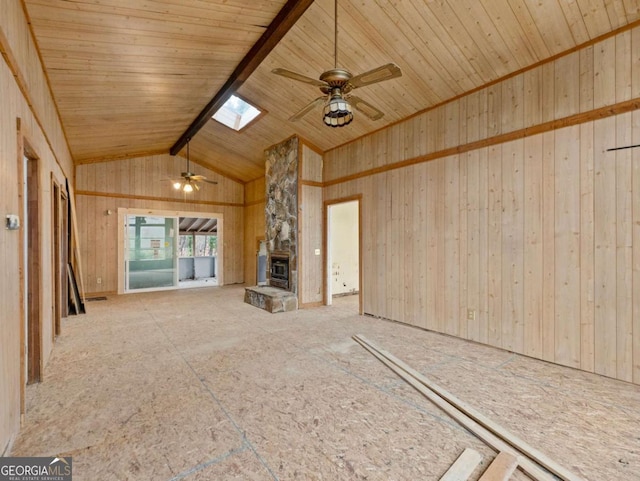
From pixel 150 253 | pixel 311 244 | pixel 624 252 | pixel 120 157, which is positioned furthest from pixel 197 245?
pixel 624 252

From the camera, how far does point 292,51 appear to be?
161 inches

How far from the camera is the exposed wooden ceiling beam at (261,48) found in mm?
3364

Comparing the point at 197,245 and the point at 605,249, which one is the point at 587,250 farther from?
the point at 197,245

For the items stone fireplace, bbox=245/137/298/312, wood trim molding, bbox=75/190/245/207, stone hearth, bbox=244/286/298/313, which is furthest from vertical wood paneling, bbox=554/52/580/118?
Result: wood trim molding, bbox=75/190/245/207

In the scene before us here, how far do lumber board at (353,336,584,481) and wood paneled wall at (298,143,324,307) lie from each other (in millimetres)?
3370

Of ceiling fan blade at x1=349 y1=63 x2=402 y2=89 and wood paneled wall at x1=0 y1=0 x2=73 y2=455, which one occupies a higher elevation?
ceiling fan blade at x1=349 y1=63 x2=402 y2=89

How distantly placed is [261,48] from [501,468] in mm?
4710

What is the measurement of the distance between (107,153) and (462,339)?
8566mm

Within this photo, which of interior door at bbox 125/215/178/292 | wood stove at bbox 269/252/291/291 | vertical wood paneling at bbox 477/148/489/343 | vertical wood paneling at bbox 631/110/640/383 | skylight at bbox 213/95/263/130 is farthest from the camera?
interior door at bbox 125/215/178/292

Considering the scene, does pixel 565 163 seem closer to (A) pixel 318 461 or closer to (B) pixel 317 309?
(A) pixel 318 461

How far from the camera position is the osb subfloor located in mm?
1896

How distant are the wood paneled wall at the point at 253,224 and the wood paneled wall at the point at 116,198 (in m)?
0.65

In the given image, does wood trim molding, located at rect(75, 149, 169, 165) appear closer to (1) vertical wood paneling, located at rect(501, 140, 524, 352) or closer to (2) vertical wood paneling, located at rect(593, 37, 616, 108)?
(1) vertical wood paneling, located at rect(501, 140, 524, 352)

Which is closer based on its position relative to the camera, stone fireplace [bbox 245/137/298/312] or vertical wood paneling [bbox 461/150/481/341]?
vertical wood paneling [bbox 461/150/481/341]
